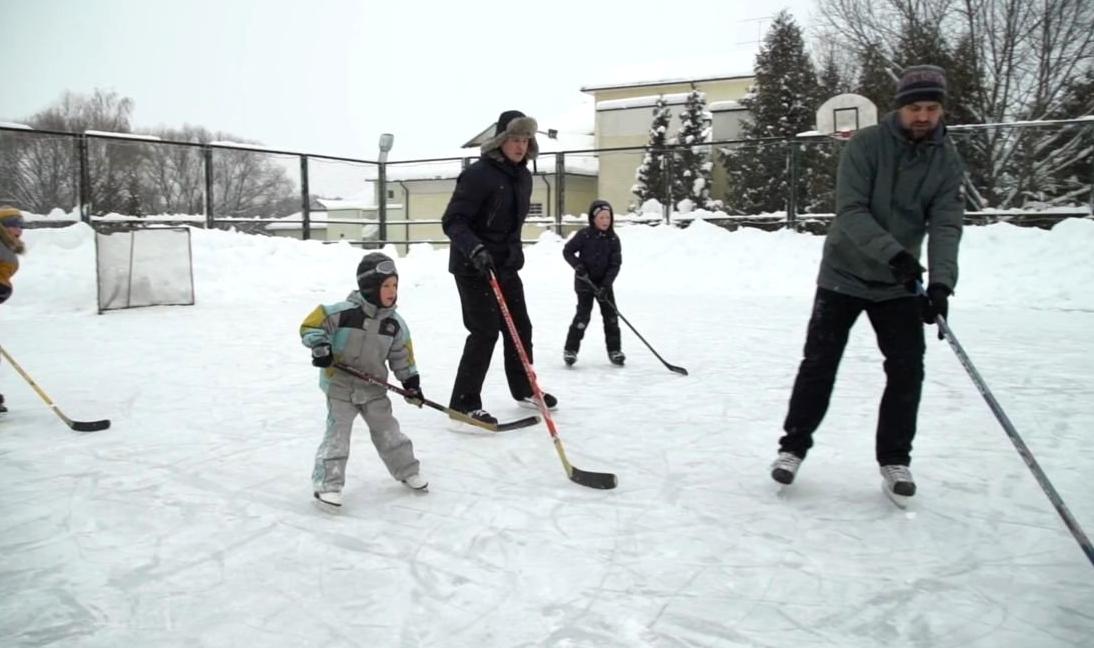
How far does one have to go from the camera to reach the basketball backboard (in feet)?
45.1

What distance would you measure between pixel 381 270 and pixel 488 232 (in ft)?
3.75

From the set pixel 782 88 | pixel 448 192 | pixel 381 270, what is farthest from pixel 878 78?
pixel 381 270

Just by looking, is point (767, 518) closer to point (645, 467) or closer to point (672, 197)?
point (645, 467)

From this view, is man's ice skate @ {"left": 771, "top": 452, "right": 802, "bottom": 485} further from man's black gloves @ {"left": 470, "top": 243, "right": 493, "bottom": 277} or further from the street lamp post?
the street lamp post

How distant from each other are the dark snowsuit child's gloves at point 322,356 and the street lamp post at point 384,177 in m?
12.4

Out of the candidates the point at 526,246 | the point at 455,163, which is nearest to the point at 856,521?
the point at 526,246

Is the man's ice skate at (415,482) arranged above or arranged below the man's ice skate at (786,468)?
below

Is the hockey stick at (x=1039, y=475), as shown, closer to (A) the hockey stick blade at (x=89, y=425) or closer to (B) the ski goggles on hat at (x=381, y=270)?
(B) the ski goggles on hat at (x=381, y=270)

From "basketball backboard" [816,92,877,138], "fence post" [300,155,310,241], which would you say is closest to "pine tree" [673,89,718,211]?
"basketball backboard" [816,92,877,138]

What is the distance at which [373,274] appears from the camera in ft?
9.48

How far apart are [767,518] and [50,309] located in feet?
27.5

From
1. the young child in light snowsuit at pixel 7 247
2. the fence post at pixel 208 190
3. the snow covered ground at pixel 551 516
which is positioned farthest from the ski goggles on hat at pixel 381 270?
the fence post at pixel 208 190

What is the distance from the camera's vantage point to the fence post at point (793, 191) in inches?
495

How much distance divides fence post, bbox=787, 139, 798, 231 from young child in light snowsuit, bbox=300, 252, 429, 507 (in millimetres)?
10622
